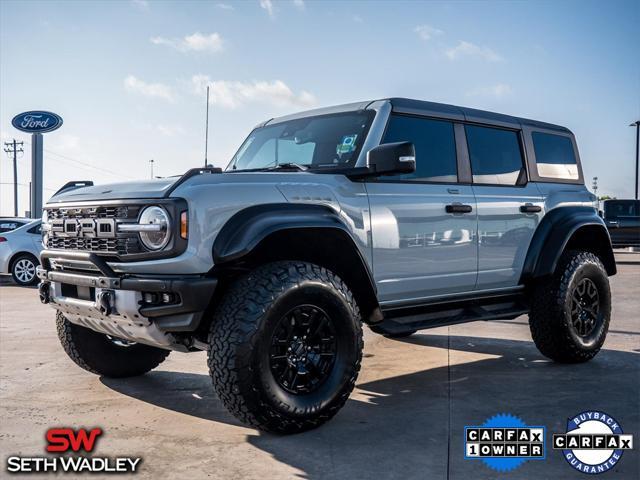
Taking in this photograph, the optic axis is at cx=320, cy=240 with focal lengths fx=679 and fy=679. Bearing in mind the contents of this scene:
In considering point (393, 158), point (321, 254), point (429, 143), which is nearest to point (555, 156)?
point (429, 143)

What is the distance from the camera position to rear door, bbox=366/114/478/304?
14.9 ft

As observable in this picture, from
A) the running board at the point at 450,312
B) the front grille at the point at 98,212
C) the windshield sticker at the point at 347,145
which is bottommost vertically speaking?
the running board at the point at 450,312

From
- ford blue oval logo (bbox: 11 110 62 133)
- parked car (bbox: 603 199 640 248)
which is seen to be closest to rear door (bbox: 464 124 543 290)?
parked car (bbox: 603 199 640 248)

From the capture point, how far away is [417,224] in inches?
187

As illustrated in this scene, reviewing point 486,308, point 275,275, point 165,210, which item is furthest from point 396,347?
point 165,210

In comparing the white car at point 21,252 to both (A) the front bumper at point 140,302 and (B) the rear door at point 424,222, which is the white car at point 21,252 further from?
(B) the rear door at point 424,222

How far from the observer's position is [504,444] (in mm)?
3676

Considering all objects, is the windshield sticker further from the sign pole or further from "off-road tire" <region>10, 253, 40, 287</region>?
the sign pole

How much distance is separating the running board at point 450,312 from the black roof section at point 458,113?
56.8 inches

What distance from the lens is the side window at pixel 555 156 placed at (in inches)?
242

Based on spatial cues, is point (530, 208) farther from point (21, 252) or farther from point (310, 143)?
point (21, 252)

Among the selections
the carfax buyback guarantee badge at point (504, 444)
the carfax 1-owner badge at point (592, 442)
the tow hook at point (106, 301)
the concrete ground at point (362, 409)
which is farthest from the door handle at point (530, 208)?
the tow hook at point (106, 301)

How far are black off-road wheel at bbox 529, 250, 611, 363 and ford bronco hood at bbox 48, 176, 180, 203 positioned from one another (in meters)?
3.32

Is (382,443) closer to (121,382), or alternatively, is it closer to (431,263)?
(431,263)
